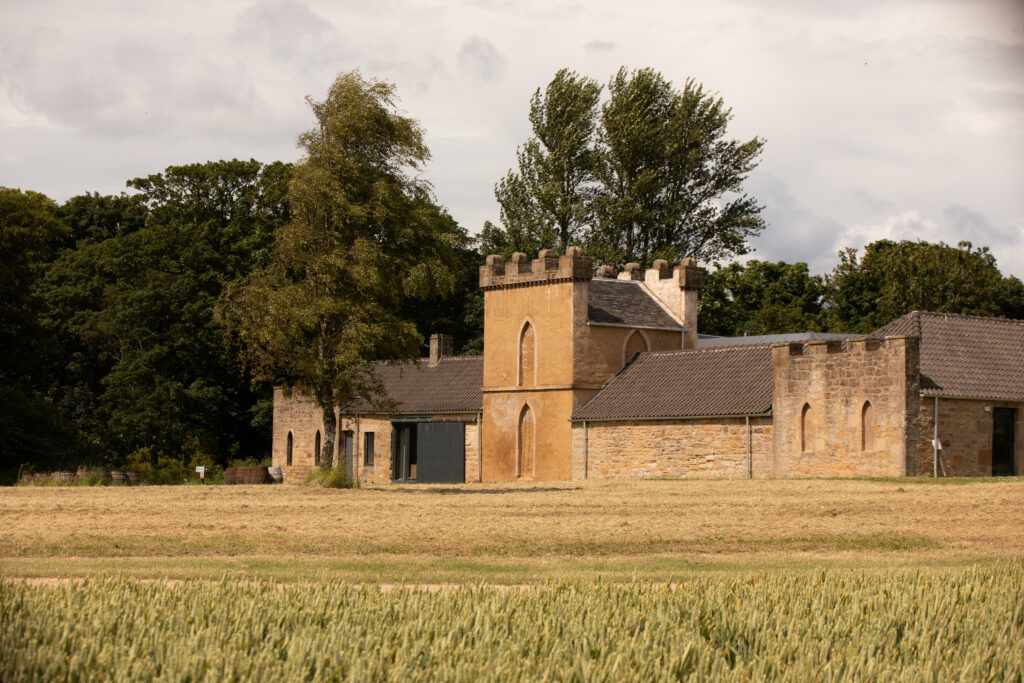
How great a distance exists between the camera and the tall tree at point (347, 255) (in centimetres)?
3366

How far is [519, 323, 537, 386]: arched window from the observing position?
159ft

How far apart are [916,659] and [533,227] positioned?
184ft

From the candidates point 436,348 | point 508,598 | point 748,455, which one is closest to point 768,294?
point 436,348

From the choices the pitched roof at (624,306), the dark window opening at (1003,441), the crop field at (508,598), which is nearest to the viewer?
the crop field at (508,598)

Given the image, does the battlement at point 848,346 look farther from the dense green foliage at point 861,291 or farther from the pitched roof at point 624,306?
the dense green foliage at point 861,291

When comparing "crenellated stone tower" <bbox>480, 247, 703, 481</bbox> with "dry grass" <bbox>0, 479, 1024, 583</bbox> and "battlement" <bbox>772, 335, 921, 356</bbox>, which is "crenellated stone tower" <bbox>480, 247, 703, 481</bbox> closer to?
"battlement" <bbox>772, 335, 921, 356</bbox>

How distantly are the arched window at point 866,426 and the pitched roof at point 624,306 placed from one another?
1292 cm

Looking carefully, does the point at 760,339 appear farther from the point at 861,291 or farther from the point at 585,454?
the point at 861,291

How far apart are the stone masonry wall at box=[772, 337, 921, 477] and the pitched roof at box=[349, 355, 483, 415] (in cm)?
1539

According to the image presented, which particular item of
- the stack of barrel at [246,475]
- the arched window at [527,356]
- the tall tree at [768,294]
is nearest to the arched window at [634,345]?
the arched window at [527,356]

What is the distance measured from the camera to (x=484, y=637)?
922 centimetres

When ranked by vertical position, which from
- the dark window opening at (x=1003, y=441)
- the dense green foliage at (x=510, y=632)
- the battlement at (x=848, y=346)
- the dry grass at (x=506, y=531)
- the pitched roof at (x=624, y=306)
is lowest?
the dry grass at (x=506, y=531)

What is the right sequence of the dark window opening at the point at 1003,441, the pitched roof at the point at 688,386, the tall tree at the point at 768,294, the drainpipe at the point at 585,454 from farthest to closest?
the tall tree at the point at 768,294, the drainpipe at the point at 585,454, the pitched roof at the point at 688,386, the dark window opening at the point at 1003,441

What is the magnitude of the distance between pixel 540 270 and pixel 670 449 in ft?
32.5
